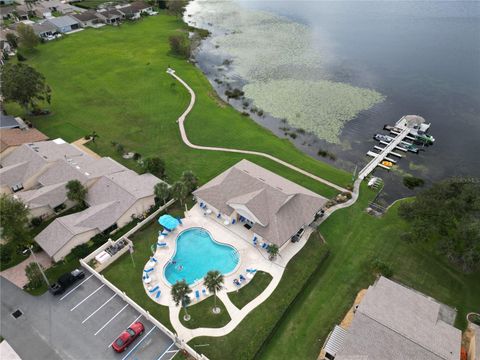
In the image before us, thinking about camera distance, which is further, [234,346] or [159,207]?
[159,207]

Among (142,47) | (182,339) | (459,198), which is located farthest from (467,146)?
(142,47)

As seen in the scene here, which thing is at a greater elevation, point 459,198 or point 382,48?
point 459,198

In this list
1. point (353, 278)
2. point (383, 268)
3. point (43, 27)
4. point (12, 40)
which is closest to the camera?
point (383, 268)

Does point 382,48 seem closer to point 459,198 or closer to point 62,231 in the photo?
point 459,198

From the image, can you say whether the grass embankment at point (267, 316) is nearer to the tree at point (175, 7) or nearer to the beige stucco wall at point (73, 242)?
the beige stucco wall at point (73, 242)

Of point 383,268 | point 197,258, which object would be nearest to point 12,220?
point 197,258

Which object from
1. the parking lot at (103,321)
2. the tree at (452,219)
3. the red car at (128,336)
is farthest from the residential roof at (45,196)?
the tree at (452,219)

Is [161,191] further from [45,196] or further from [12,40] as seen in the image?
[12,40]
